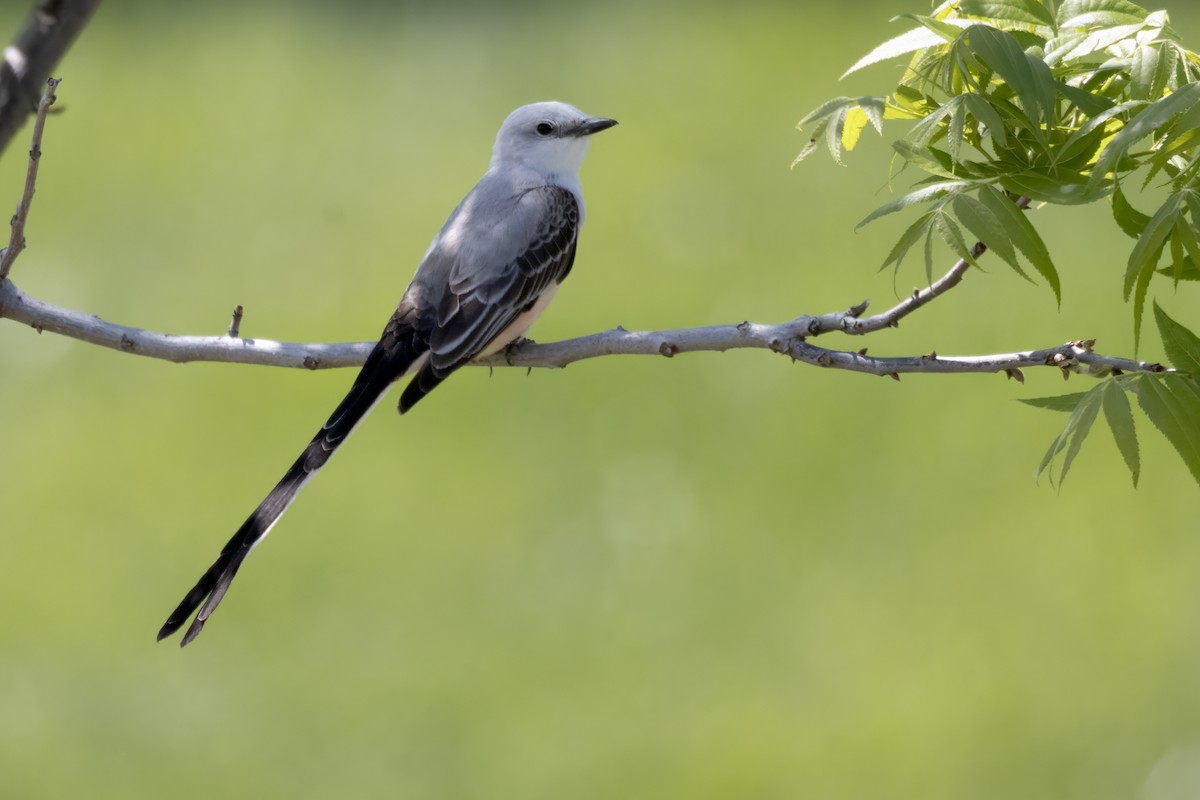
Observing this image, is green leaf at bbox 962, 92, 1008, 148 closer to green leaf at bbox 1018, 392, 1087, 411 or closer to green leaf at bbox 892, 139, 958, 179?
green leaf at bbox 892, 139, 958, 179

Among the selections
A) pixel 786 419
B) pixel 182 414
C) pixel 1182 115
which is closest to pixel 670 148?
pixel 786 419

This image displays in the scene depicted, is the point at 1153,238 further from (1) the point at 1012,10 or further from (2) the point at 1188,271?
(1) the point at 1012,10

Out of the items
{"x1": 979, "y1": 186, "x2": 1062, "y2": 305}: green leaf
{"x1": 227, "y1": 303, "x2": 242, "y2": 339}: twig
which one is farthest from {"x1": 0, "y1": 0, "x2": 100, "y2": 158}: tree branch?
{"x1": 979, "y1": 186, "x2": 1062, "y2": 305}: green leaf

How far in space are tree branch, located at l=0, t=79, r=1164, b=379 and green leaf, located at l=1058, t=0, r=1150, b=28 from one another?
1.42 ft

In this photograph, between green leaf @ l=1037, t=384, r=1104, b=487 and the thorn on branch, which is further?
the thorn on branch

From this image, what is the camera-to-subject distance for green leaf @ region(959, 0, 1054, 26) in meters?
2.85

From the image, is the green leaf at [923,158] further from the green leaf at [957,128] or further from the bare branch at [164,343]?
the bare branch at [164,343]

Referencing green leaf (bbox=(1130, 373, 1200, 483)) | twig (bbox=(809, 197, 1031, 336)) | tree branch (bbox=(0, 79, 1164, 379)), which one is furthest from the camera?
twig (bbox=(809, 197, 1031, 336))

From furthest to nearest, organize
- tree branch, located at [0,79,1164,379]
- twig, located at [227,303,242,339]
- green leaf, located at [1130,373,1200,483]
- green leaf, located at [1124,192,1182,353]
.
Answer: twig, located at [227,303,242,339], tree branch, located at [0,79,1164,379], green leaf, located at [1130,373,1200,483], green leaf, located at [1124,192,1182,353]

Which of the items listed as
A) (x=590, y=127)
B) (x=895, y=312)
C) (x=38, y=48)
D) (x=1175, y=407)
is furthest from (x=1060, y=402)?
(x=590, y=127)

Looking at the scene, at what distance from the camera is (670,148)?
991cm

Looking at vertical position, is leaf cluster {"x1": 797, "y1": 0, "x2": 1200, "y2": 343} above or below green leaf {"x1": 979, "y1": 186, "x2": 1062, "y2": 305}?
above

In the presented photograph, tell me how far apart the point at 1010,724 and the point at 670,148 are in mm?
5087

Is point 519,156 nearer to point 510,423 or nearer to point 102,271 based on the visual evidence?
point 510,423
